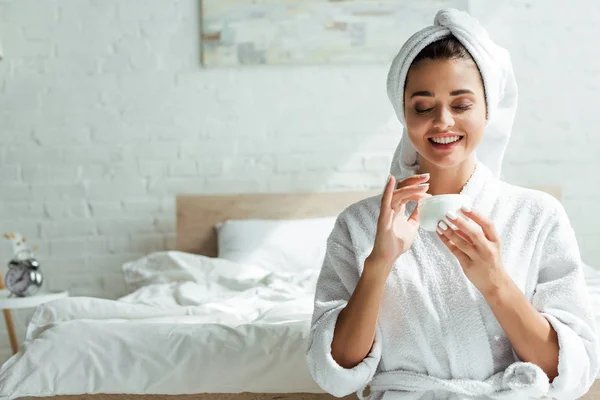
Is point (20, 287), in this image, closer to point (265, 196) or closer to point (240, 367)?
point (265, 196)

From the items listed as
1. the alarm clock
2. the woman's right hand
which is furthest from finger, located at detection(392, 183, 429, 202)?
the alarm clock

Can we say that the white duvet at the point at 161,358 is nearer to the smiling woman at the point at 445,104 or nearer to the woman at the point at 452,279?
the woman at the point at 452,279

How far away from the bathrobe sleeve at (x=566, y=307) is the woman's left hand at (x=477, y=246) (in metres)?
0.14

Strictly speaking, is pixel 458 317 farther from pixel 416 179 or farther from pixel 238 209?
pixel 238 209

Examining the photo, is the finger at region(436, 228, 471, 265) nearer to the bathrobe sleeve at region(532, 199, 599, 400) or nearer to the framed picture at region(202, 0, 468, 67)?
the bathrobe sleeve at region(532, 199, 599, 400)

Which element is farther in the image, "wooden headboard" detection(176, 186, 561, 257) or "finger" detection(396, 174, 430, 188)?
"wooden headboard" detection(176, 186, 561, 257)

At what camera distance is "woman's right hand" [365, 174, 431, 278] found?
4.33 ft

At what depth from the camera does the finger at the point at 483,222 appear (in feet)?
4.25

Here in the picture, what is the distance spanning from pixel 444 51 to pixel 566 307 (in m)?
0.51

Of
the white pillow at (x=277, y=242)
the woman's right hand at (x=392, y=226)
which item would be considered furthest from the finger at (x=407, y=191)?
the white pillow at (x=277, y=242)

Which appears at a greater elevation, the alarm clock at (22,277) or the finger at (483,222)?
the finger at (483,222)

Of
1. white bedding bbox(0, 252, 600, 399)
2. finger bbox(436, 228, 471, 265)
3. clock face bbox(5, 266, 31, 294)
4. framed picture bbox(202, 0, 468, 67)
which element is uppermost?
framed picture bbox(202, 0, 468, 67)

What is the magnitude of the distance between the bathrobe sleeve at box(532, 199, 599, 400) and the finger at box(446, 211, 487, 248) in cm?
20

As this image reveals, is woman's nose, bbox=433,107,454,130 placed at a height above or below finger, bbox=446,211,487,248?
above
